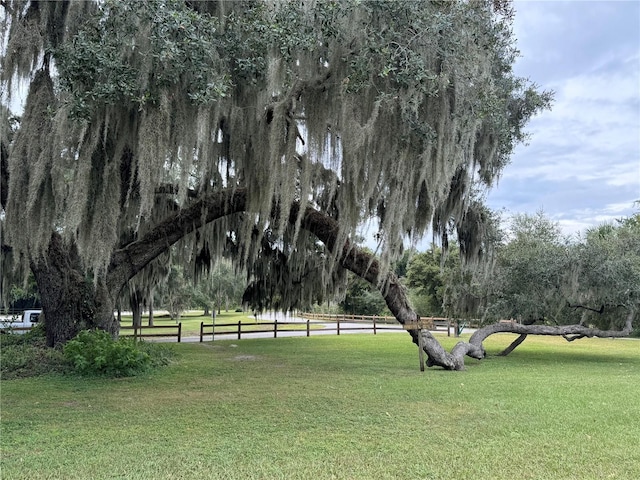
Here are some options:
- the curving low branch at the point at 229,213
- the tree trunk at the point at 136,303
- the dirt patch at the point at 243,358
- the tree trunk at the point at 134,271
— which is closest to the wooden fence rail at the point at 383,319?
the tree trunk at the point at 136,303

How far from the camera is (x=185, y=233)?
28.9 ft

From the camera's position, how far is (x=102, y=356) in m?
7.26

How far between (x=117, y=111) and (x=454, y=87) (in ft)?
13.2

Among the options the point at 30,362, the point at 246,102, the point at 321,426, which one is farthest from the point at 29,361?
the point at 321,426

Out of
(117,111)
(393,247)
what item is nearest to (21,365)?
(117,111)

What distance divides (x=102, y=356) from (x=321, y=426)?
426 centimetres

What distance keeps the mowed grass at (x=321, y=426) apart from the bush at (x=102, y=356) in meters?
0.28

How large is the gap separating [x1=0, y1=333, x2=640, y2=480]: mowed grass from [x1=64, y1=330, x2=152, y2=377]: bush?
0.91 feet

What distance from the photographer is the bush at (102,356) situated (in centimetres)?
726

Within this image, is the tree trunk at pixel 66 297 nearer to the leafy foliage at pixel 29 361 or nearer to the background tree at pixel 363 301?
the leafy foliage at pixel 29 361

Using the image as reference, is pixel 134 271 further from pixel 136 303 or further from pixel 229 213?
pixel 136 303

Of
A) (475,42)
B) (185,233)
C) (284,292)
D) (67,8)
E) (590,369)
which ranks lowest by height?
(590,369)

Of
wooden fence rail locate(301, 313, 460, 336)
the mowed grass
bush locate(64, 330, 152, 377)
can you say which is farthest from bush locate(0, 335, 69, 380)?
wooden fence rail locate(301, 313, 460, 336)

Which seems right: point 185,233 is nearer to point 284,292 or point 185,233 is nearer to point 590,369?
point 284,292
